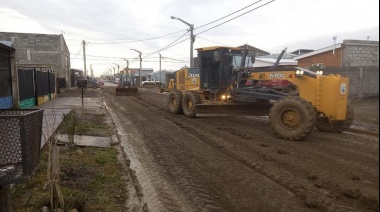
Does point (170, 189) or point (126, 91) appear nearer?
point (170, 189)

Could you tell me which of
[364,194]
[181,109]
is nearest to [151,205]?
[364,194]

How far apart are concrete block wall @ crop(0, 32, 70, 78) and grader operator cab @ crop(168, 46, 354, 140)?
112 feet

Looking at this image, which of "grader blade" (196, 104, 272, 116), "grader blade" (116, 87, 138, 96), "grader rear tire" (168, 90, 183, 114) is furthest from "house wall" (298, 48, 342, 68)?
"grader blade" (196, 104, 272, 116)

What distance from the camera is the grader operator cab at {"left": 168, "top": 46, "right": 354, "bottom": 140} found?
8844mm

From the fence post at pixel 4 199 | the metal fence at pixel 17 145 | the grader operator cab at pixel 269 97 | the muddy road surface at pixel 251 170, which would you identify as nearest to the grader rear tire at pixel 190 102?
the grader operator cab at pixel 269 97

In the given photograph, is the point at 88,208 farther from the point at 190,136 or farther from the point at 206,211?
the point at 190,136

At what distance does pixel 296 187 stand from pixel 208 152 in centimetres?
276

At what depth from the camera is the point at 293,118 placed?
29.5 ft

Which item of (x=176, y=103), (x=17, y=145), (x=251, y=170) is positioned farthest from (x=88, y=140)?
(x=176, y=103)

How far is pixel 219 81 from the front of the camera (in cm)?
1345

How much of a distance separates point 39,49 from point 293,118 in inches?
1726

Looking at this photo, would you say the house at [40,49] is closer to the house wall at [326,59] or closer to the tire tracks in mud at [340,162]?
the house wall at [326,59]

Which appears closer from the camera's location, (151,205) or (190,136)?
(151,205)

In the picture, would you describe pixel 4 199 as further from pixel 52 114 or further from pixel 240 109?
pixel 240 109
